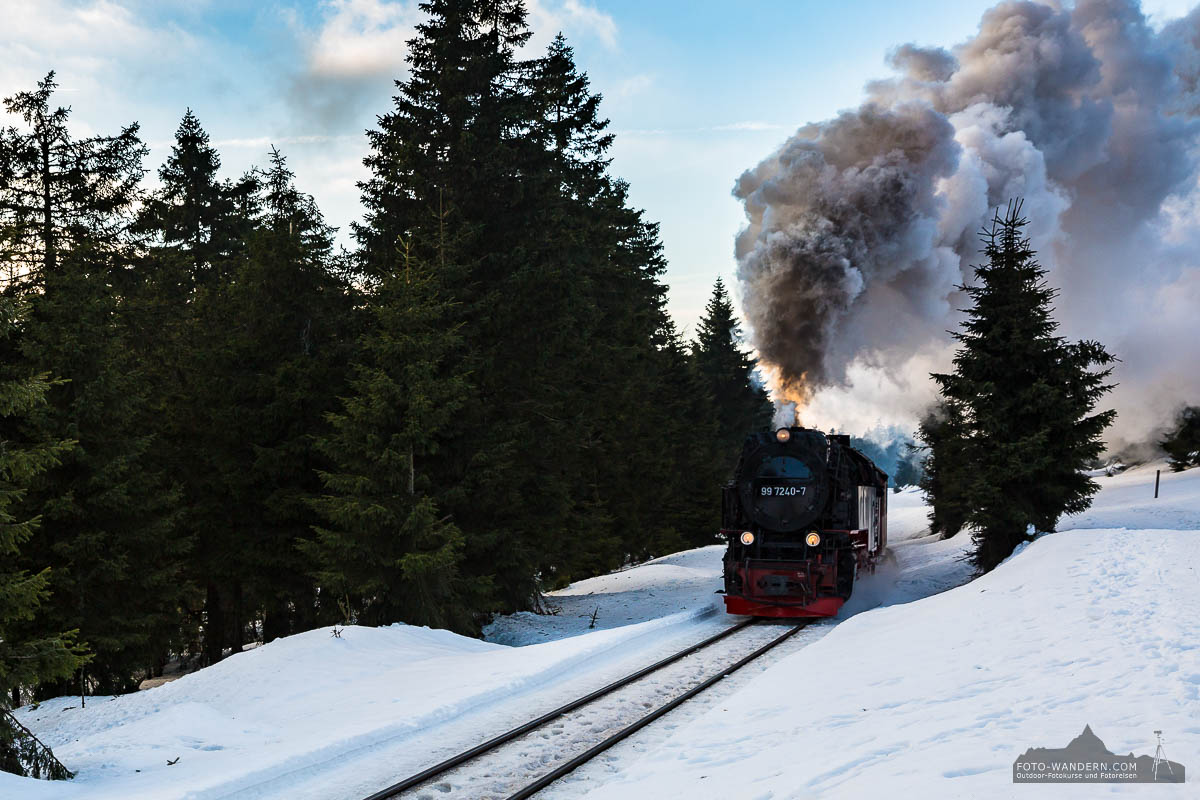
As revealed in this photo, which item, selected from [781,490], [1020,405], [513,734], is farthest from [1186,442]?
[513,734]

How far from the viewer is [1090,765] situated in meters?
5.62

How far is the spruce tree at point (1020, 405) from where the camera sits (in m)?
20.9

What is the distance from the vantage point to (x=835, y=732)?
26.1 ft

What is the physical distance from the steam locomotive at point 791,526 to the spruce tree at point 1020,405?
4150 mm

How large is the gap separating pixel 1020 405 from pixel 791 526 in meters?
7.39

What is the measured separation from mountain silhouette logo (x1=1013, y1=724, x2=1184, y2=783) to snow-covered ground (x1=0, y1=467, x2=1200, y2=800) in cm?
11

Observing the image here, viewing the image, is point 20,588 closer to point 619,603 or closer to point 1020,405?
point 619,603

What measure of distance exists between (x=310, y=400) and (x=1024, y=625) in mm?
16592

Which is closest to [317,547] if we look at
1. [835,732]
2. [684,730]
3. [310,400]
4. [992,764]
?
[310,400]

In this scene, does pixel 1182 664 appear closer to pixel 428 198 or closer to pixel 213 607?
pixel 428 198

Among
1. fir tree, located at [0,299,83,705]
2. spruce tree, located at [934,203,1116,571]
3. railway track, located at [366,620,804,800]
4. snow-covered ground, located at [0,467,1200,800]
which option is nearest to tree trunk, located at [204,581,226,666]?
snow-covered ground, located at [0,467,1200,800]

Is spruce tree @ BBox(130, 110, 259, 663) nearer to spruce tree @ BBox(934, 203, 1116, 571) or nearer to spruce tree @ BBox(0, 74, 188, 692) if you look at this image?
spruce tree @ BBox(0, 74, 188, 692)

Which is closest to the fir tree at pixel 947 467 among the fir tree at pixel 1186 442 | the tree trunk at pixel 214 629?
the fir tree at pixel 1186 442

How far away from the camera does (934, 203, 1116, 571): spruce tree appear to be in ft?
68.5
